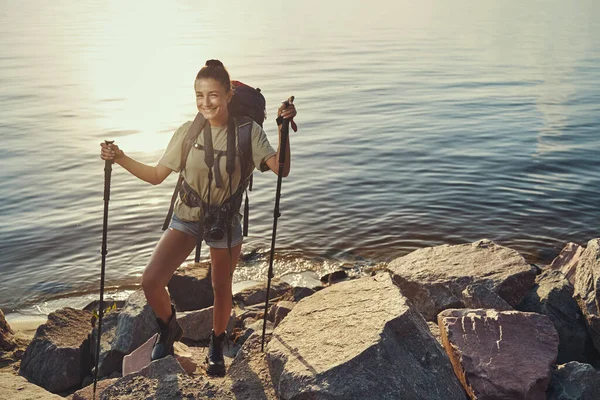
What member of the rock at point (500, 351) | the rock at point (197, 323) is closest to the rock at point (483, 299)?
the rock at point (500, 351)

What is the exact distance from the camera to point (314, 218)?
48.7ft

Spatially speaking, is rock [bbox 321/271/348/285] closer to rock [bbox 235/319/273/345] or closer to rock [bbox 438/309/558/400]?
rock [bbox 235/319/273/345]

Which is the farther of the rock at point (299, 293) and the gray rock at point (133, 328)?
the rock at point (299, 293)

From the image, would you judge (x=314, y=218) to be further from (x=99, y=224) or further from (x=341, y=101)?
(x=341, y=101)

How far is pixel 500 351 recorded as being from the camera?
21.3 ft

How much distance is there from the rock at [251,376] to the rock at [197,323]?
190cm

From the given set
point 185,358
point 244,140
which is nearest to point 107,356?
point 185,358

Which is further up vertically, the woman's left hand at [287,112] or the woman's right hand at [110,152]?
the woman's left hand at [287,112]

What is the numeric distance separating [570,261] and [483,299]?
8.42 ft

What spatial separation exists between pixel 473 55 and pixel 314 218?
32.3 metres

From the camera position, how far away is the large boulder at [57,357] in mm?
7988

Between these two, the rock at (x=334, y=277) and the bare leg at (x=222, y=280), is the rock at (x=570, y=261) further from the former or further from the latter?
the bare leg at (x=222, y=280)

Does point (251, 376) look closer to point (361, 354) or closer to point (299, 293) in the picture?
point (361, 354)

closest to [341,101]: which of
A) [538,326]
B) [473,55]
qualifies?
[473,55]
